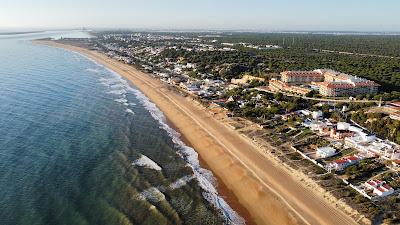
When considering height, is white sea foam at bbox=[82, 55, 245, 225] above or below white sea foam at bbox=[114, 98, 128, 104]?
above

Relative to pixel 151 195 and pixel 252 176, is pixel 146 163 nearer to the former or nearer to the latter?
pixel 151 195

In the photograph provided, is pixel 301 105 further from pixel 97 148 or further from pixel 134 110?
pixel 97 148

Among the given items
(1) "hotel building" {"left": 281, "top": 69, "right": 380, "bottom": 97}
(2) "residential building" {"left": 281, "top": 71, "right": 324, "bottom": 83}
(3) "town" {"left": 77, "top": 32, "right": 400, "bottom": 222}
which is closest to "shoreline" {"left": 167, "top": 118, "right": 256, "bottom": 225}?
(3) "town" {"left": 77, "top": 32, "right": 400, "bottom": 222}

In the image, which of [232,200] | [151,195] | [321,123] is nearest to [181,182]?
[151,195]

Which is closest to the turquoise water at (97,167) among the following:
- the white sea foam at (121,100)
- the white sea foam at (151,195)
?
the white sea foam at (151,195)

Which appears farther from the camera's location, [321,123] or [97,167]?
[321,123]

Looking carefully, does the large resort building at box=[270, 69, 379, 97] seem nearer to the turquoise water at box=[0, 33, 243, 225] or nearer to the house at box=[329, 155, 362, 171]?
the turquoise water at box=[0, 33, 243, 225]

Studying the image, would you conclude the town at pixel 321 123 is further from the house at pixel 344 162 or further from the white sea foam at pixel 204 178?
the white sea foam at pixel 204 178
